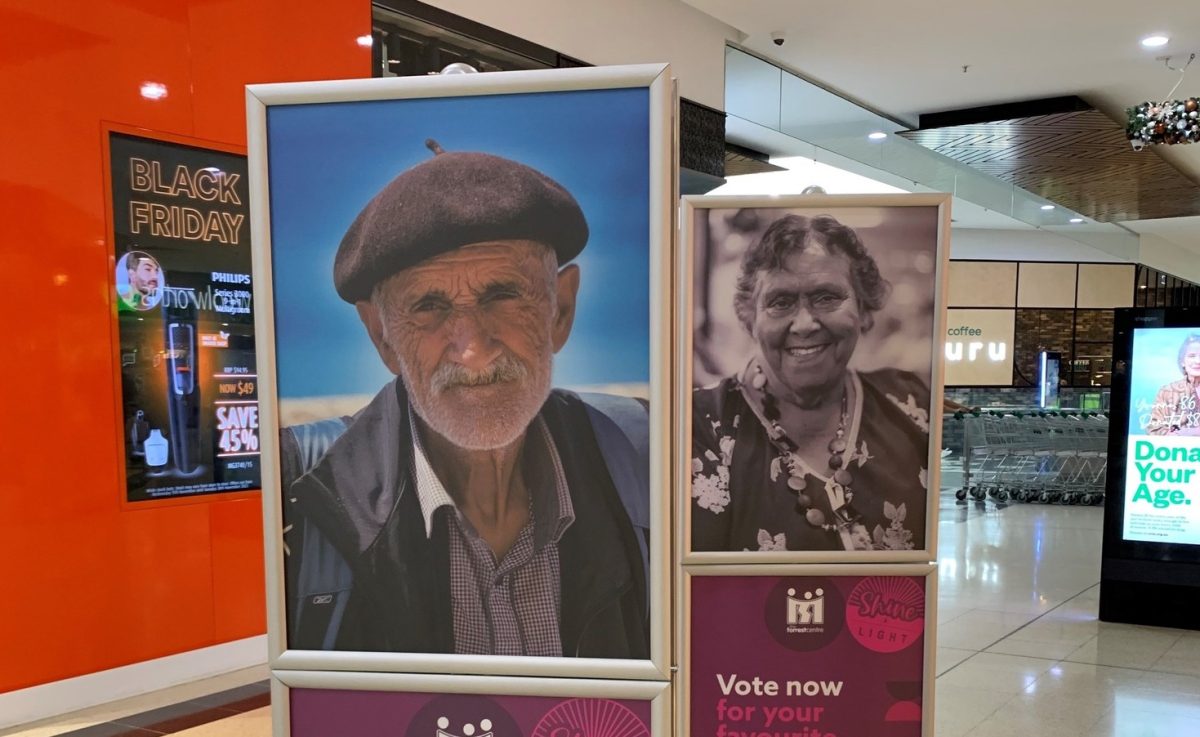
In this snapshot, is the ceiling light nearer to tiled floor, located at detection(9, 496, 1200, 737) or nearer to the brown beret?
tiled floor, located at detection(9, 496, 1200, 737)

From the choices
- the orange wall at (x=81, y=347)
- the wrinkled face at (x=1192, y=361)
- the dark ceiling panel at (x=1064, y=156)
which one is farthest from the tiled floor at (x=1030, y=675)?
the dark ceiling panel at (x=1064, y=156)

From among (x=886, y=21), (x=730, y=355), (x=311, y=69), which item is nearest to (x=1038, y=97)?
(x=886, y=21)

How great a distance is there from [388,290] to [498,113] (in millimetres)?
314

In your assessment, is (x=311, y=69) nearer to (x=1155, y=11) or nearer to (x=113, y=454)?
(x=113, y=454)

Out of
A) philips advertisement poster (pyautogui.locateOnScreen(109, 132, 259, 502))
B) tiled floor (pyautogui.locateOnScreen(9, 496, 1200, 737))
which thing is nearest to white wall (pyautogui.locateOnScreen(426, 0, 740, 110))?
philips advertisement poster (pyautogui.locateOnScreen(109, 132, 259, 502))

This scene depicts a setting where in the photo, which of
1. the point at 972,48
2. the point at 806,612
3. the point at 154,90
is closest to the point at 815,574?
the point at 806,612

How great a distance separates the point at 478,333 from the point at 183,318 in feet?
10.9

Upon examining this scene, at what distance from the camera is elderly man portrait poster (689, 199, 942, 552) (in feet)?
7.98

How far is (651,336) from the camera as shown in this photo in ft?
4.41

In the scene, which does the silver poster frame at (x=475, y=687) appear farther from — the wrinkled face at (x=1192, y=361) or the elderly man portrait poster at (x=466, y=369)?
the wrinkled face at (x=1192, y=361)

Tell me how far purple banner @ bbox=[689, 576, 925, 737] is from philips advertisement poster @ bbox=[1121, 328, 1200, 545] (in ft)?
10.9

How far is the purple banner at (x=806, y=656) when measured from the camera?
7.89ft

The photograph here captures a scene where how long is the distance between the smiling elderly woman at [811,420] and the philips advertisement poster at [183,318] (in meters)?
2.69

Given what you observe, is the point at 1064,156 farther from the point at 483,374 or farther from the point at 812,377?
the point at 483,374
